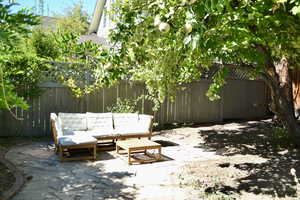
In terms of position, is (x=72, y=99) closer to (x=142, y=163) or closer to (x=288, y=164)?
(x=142, y=163)

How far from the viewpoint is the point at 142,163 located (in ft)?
18.2

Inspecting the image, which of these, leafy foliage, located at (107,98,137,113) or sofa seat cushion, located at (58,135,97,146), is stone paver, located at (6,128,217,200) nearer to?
sofa seat cushion, located at (58,135,97,146)

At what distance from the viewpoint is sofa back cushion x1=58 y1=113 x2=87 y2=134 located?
6492 mm

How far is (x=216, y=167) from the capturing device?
17.0 ft

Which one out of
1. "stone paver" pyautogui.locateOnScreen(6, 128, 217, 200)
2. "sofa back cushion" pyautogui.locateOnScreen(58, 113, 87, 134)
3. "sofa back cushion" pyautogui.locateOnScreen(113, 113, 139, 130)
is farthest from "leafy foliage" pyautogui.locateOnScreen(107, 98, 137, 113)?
"stone paver" pyautogui.locateOnScreen(6, 128, 217, 200)

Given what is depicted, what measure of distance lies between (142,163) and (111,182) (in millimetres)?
1206

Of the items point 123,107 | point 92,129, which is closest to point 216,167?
point 92,129

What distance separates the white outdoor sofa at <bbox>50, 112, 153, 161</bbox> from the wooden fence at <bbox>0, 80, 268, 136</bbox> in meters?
1.02

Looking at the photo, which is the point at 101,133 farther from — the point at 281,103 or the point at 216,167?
the point at 281,103

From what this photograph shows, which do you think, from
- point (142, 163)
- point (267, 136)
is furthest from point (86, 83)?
point (267, 136)

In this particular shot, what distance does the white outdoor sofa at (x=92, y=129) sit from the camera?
18.8ft

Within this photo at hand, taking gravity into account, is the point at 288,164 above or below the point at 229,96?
below

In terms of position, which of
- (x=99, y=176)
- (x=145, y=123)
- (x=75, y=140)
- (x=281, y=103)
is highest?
(x=281, y=103)

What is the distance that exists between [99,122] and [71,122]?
0.68 meters
